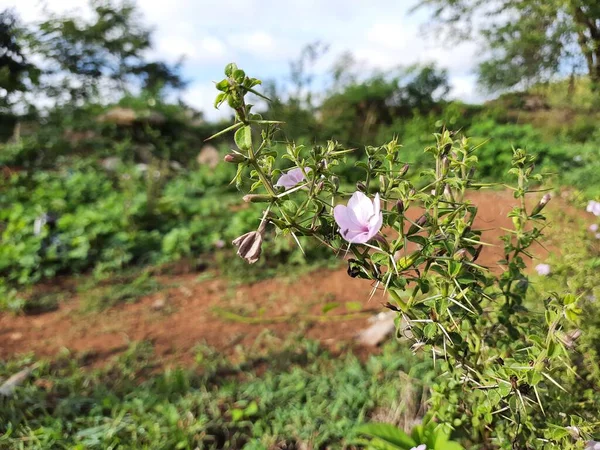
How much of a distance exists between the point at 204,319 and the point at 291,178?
230 cm

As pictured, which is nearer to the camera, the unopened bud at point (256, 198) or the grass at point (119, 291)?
the unopened bud at point (256, 198)

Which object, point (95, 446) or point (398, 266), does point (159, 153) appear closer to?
point (95, 446)

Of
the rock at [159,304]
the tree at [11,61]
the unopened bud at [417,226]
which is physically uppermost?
the tree at [11,61]

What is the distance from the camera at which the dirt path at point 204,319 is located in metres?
2.82

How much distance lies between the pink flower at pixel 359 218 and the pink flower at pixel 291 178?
0.14 metres

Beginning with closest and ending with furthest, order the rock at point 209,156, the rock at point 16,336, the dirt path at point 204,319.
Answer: the dirt path at point 204,319 < the rock at point 16,336 < the rock at point 209,156

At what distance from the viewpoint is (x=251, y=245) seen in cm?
88

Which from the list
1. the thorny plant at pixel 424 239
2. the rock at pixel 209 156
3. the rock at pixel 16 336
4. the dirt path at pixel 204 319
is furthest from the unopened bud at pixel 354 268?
the rock at pixel 209 156

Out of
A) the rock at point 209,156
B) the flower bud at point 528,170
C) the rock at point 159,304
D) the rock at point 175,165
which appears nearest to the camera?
the flower bud at point 528,170

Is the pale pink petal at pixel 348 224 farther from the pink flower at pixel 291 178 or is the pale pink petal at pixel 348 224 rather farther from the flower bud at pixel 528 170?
the flower bud at pixel 528 170

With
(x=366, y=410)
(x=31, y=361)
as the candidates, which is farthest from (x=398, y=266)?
(x=31, y=361)

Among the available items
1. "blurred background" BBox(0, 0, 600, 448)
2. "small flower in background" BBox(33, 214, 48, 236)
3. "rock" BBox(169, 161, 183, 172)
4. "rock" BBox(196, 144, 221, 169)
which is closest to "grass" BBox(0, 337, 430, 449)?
"blurred background" BBox(0, 0, 600, 448)

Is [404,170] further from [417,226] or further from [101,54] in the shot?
[101,54]

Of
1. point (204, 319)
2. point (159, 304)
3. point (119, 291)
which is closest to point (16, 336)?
point (119, 291)
